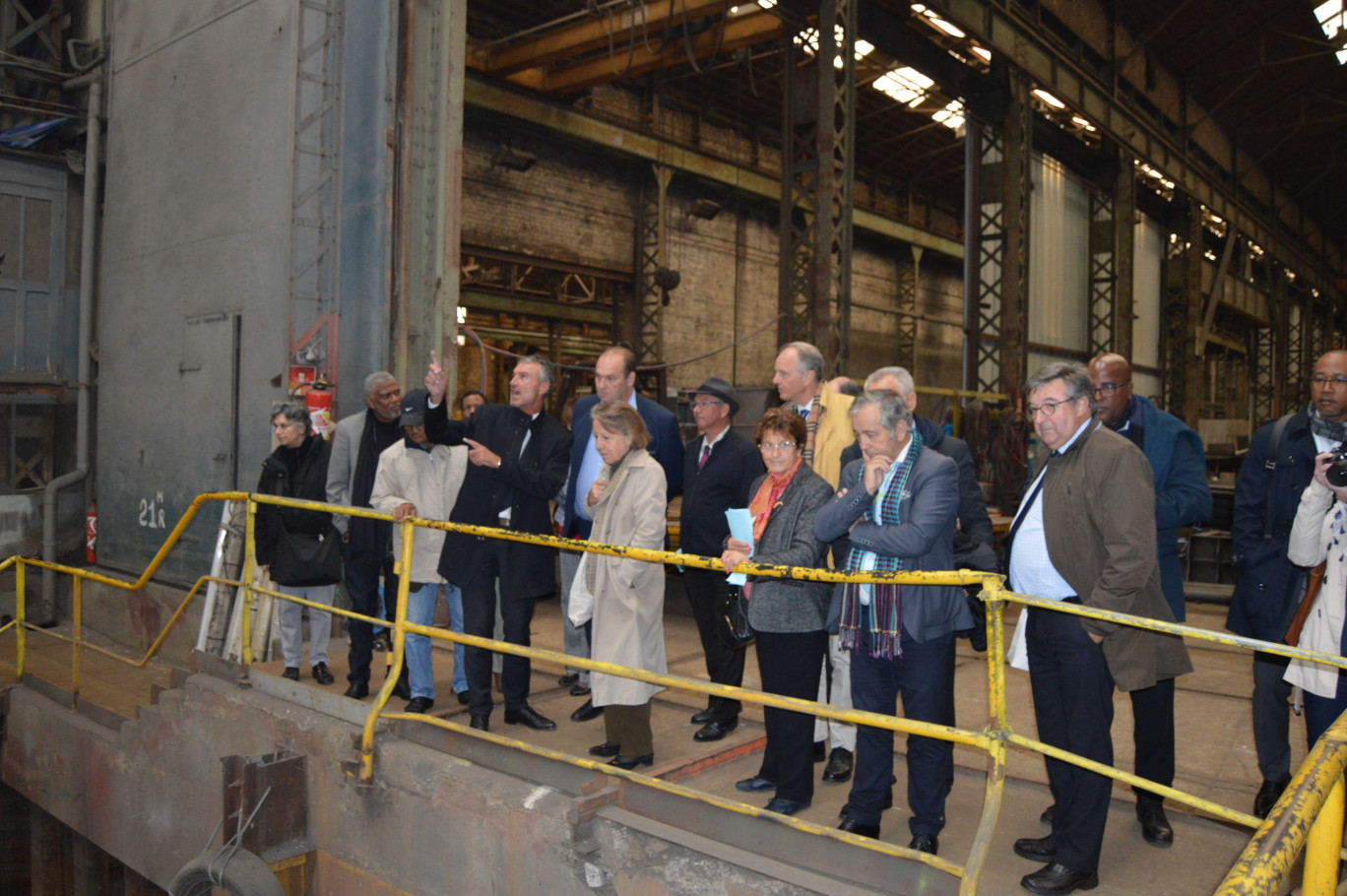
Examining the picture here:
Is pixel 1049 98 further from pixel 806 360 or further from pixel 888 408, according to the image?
pixel 888 408

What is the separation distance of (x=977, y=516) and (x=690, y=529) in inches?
54.2

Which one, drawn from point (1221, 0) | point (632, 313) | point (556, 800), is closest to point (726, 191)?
point (632, 313)

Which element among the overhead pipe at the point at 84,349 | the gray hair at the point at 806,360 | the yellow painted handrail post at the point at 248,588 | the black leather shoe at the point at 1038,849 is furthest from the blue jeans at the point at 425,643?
the overhead pipe at the point at 84,349

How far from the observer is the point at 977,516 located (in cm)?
407

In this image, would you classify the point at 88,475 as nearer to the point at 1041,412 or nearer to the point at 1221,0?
the point at 1041,412

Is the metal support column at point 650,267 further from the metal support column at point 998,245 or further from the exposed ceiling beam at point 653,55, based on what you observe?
the metal support column at point 998,245

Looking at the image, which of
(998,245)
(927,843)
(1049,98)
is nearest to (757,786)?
(927,843)

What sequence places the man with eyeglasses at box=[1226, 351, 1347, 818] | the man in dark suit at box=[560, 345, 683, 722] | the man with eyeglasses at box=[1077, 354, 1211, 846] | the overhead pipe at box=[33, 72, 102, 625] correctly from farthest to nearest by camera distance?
the overhead pipe at box=[33, 72, 102, 625]
the man in dark suit at box=[560, 345, 683, 722]
the man with eyeglasses at box=[1226, 351, 1347, 818]
the man with eyeglasses at box=[1077, 354, 1211, 846]

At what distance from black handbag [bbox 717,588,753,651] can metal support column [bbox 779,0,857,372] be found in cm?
742

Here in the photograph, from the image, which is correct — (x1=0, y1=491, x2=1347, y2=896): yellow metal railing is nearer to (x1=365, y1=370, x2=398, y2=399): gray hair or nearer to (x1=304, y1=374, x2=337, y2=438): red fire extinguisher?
(x1=365, y1=370, x2=398, y2=399): gray hair

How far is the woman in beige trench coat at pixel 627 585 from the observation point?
4.25 meters

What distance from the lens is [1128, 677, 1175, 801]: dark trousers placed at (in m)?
3.64

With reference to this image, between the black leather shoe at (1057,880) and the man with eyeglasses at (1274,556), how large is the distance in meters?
1.30

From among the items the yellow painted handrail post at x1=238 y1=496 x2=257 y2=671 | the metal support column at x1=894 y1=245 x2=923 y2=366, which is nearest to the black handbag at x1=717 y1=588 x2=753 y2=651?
the yellow painted handrail post at x1=238 y1=496 x2=257 y2=671
